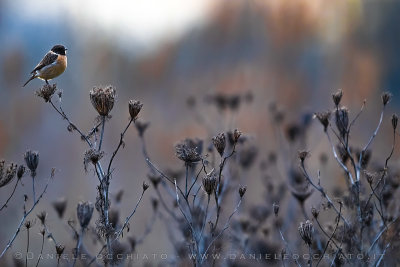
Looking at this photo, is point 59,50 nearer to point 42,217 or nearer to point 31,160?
point 31,160

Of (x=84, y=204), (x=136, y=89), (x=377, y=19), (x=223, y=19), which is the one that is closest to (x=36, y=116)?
(x=136, y=89)

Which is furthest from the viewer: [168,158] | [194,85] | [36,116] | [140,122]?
[194,85]

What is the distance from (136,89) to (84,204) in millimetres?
29460

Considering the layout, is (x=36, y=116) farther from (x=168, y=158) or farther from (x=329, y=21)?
(x=329, y=21)

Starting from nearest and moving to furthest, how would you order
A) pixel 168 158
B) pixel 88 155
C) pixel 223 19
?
pixel 88 155 → pixel 168 158 → pixel 223 19

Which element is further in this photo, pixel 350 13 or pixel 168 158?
pixel 350 13

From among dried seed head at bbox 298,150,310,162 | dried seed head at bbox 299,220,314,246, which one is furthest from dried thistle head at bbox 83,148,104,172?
dried seed head at bbox 298,150,310,162

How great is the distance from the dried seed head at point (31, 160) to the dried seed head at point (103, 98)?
2.21 feet

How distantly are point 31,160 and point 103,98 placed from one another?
0.78m

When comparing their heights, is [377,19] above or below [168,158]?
above

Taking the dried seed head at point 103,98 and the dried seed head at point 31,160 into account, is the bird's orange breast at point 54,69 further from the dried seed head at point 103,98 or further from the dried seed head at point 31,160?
A: the dried seed head at point 103,98

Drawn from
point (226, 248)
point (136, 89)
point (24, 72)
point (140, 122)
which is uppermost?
point (136, 89)

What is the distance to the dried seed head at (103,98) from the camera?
3.75m

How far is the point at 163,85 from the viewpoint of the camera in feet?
109
